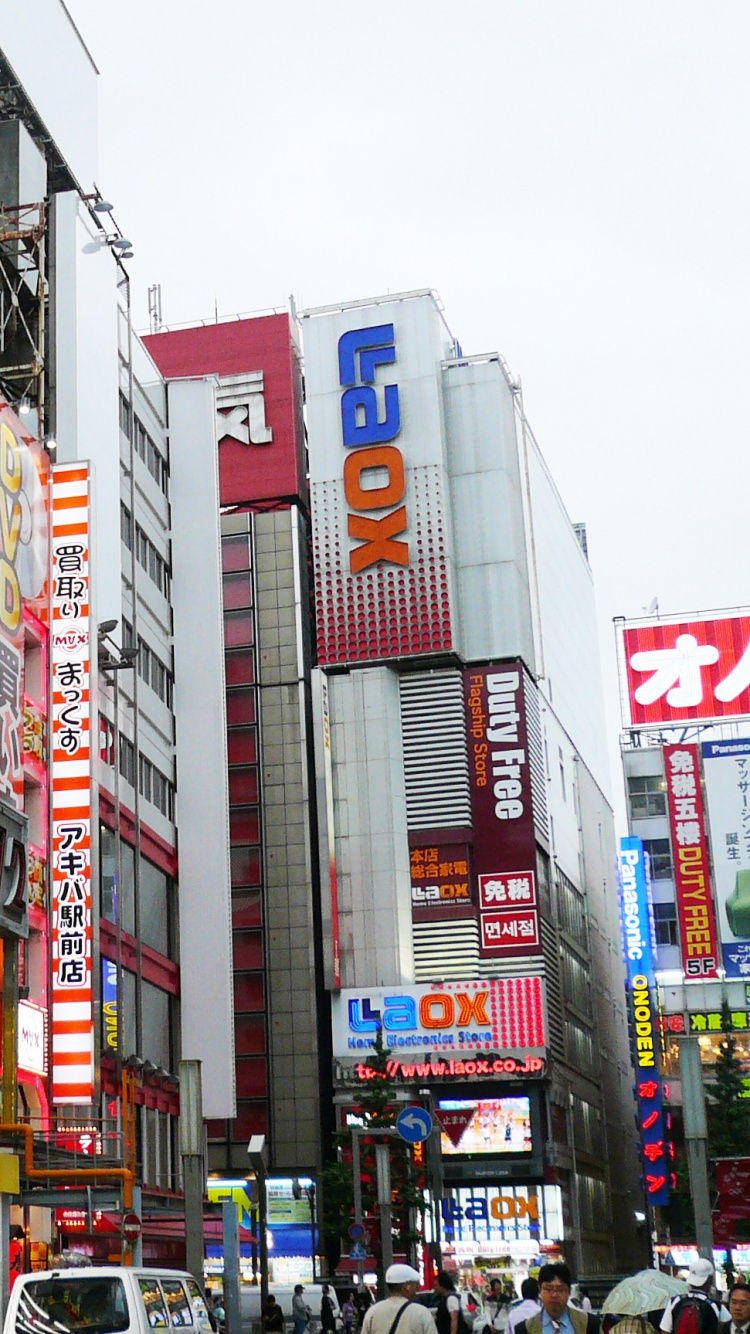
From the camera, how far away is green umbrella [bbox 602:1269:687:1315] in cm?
1218

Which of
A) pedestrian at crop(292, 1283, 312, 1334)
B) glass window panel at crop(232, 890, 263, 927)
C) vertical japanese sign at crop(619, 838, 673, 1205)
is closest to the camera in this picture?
pedestrian at crop(292, 1283, 312, 1334)

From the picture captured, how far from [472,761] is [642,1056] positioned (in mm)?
14539

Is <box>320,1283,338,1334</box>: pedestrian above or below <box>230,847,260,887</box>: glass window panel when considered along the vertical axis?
below

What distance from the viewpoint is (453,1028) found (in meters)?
69.7

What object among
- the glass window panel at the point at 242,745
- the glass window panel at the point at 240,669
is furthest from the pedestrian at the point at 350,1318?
the glass window panel at the point at 240,669

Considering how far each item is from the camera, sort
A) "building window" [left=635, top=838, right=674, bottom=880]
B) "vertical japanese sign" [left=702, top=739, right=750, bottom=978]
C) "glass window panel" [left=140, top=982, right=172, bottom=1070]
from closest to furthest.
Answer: "glass window panel" [left=140, top=982, right=172, bottom=1070] < "vertical japanese sign" [left=702, top=739, right=750, bottom=978] < "building window" [left=635, top=838, right=674, bottom=880]

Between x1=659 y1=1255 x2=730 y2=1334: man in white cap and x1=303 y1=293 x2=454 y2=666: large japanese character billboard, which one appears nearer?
x1=659 y1=1255 x2=730 y2=1334: man in white cap

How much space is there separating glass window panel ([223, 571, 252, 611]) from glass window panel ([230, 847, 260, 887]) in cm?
1061

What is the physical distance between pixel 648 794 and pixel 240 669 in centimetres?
2031

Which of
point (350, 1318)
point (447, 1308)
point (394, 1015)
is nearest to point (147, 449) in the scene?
point (394, 1015)

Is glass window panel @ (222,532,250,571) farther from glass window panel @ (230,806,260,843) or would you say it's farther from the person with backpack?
the person with backpack

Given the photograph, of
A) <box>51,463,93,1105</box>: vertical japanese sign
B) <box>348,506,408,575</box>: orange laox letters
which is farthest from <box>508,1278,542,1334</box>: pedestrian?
<box>348,506,408,575</box>: orange laox letters

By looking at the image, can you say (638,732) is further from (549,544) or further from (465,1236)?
(465,1236)

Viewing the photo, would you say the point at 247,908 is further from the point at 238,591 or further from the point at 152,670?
the point at 152,670
